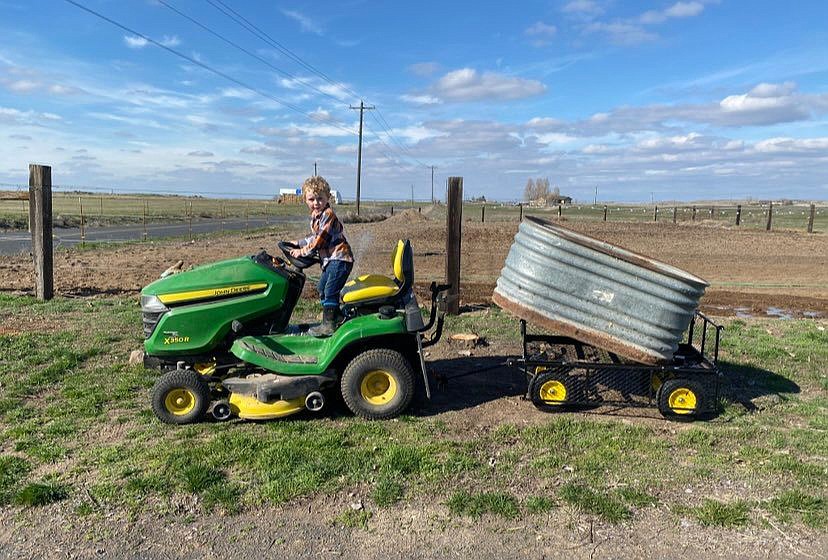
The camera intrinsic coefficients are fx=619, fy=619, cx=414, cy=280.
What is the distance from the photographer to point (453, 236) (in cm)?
877

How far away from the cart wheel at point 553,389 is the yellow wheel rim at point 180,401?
8.79 ft

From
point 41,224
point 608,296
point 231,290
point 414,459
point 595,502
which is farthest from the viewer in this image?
point 41,224

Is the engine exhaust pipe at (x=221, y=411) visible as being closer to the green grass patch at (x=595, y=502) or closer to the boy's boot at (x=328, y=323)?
the boy's boot at (x=328, y=323)

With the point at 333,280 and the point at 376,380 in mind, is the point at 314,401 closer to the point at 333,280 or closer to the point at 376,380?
the point at 376,380

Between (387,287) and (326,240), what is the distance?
638 millimetres

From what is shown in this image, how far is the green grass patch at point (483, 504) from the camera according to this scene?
3.52 m

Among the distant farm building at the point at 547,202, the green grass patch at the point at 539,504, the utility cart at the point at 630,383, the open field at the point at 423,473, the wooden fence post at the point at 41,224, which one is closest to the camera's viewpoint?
the open field at the point at 423,473

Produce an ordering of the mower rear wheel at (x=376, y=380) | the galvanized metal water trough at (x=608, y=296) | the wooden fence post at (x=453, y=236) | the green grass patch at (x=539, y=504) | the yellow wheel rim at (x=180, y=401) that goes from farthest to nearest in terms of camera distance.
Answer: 1. the wooden fence post at (x=453, y=236)
2. the mower rear wheel at (x=376, y=380)
3. the yellow wheel rim at (x=180, y=401)
4. the galvanized metal water trough at (x=608, y=296)
5. the green grass patch at (x=539, y=504)

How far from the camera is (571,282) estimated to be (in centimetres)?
466

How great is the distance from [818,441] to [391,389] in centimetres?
319

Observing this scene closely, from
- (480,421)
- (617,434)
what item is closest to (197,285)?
(480,421)

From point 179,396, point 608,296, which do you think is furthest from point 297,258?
point 608,296

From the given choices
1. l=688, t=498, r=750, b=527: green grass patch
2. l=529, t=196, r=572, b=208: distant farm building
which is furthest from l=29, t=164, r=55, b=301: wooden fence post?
l=529, t=196, r=572, b=208: distant farm building

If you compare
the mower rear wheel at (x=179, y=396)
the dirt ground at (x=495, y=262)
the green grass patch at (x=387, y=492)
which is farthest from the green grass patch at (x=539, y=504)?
the dirt ground at (x=495, y=262)
